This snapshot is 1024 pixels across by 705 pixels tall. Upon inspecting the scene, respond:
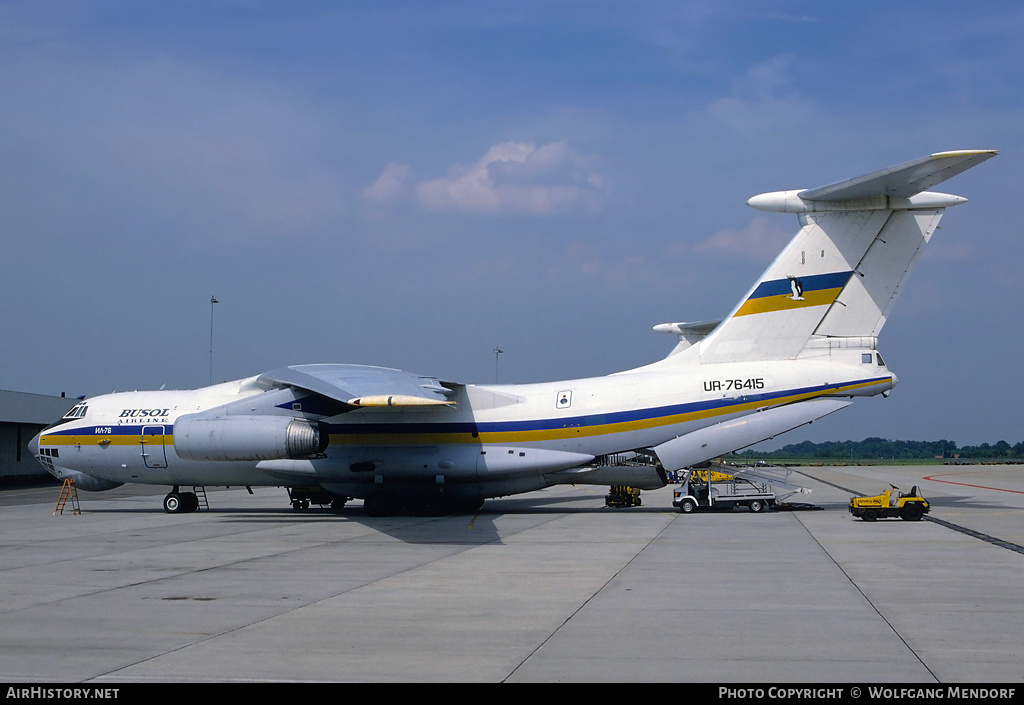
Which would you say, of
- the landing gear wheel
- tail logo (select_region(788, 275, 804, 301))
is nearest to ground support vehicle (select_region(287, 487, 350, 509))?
the landing gear wheel

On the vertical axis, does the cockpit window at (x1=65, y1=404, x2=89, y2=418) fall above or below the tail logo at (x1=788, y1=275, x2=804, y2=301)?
below

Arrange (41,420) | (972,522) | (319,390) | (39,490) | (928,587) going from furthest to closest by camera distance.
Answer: (41,420)
(39,490)
(972,522)
(319,390)
(928,587)

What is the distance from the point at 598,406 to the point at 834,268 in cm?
577

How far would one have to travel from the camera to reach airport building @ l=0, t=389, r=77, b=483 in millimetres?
38719

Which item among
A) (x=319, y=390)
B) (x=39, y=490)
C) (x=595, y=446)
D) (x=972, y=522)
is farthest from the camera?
(x=39, y=490)

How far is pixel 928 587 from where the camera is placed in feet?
33.2

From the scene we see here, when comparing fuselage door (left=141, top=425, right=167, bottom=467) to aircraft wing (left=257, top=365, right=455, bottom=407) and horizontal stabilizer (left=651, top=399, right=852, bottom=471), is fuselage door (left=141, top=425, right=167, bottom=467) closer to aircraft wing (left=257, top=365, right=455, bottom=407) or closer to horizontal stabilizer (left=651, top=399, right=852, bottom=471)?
aircraft wing (left=257, top=365, right=455, bottom=407)

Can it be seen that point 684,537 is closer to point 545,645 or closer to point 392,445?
point 392,445

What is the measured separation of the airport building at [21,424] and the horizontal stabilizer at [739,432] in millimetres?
30732

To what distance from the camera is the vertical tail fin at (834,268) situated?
18.5 m

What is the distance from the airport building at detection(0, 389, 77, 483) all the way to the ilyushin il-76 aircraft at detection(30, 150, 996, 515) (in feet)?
65.3

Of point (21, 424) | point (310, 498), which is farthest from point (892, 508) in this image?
point (21, 424)
